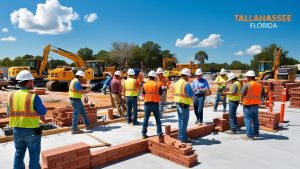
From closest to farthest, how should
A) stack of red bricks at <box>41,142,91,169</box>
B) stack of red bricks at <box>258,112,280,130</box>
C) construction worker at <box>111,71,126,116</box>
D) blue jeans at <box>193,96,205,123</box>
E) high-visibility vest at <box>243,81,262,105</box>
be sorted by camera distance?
stack of red bricks at <box>41,142,91,169</box>, high-visibility vest at <box>243,81,262,105</box>, stack of red bricks at <box>258,112,280,130</box>, blue jeans at <box>193,96,205,123</box>, construction worker at <box>111,71,126,116</box>

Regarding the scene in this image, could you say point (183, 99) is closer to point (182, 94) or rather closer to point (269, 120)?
point (182, 94)

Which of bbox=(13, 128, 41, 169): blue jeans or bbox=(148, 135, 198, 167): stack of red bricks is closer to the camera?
bbox=(13, 128, 41, 169): blue jeans

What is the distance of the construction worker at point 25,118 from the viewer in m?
4.01

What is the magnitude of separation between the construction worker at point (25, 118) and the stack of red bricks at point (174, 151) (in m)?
2.44

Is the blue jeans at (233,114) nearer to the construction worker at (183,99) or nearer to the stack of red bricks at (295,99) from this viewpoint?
the construction worker at (183,99)

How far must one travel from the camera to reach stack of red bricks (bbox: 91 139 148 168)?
5045mm

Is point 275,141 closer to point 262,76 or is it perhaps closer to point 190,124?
point 190,124

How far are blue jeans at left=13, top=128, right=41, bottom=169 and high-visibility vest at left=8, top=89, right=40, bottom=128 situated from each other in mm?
99

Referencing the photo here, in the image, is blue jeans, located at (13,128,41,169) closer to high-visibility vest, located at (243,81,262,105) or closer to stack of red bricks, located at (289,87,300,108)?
high-visibility vest, located at (243,81,262,105)

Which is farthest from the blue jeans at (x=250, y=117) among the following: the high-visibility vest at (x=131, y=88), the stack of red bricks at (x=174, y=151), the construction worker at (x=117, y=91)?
the construction worker at (x=117, y=91)

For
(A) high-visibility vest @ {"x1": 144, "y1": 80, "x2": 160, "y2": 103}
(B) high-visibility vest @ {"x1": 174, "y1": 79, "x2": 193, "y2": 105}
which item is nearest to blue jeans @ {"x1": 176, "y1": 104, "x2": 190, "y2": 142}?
(B) high-visibility vest @ {"x1": 174, "y1": 79, "x2": 193, "y2": 105}

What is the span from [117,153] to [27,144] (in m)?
1.86

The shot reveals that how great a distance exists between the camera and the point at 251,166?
505 centimetres

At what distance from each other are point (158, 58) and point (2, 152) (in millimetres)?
72330
